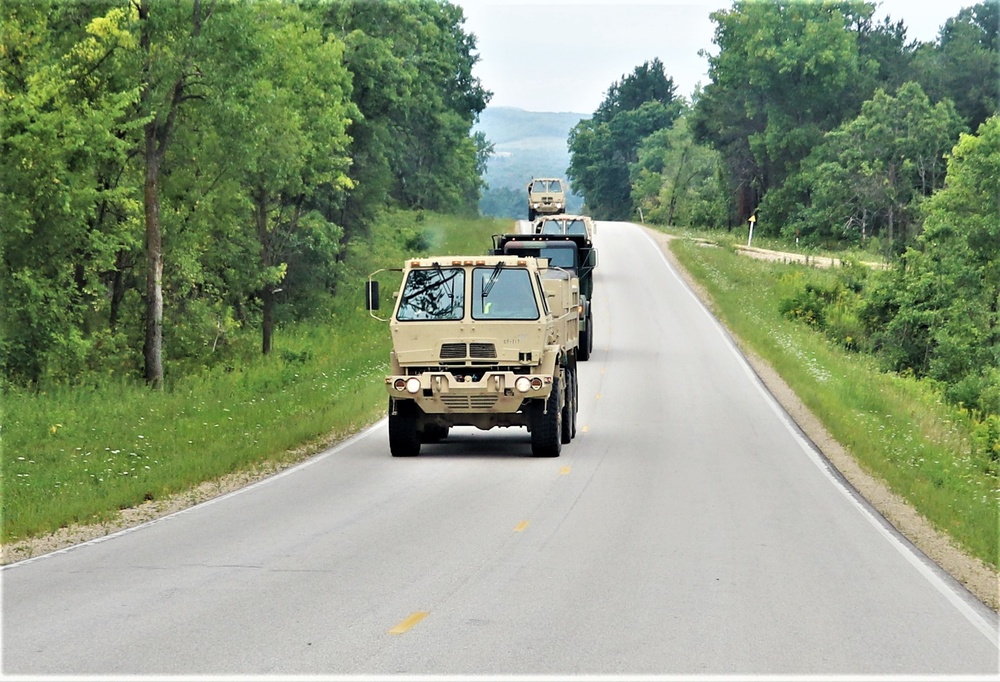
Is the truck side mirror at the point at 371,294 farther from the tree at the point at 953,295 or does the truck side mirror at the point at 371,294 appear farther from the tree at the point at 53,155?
the tree at the point at 953,295

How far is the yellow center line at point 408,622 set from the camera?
28.7 feet

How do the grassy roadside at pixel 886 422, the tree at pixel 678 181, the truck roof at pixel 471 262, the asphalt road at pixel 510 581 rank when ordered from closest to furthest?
the asphalt road at pixel 510 581, the grassy roadside at pixel 886 422, the truck roof at pixel 471 262, the tree at pixel 678 181

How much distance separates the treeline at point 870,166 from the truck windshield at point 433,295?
26.0m

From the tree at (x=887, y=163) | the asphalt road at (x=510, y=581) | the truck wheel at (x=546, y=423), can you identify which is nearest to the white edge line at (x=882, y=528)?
the asphalt road at (x=510, y=581)

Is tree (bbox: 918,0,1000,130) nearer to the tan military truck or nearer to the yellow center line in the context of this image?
the tan military truck

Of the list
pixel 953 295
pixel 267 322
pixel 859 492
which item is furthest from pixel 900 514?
pixel 953 295

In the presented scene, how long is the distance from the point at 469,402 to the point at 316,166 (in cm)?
2796

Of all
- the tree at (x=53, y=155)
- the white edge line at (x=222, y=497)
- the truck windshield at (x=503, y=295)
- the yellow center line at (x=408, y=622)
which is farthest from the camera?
the tree at (x=53, y=155)

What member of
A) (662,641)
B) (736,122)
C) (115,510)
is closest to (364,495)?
(115,510)

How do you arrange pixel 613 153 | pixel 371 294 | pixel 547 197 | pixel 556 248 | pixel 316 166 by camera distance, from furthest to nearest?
pixel 613 153 → pixel 547 197 → pixel 316 166 → pixel 556 248 → pixel 371 294

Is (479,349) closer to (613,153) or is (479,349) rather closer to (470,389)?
(470,389)

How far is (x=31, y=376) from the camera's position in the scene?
3089 cm

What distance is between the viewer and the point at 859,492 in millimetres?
16781

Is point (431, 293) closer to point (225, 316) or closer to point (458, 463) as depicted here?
point (458, 463)
